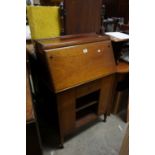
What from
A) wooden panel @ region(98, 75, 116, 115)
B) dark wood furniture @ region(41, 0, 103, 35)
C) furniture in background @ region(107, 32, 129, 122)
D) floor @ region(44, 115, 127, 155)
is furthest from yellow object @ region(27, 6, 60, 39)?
floor @ region(44, 115, 127, 155)

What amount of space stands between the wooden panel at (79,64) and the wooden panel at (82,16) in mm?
247

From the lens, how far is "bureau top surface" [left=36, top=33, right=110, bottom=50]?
1087mm

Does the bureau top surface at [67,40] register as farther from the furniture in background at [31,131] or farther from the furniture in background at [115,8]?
the furniture in background at [115,8]

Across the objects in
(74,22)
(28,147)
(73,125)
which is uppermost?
(74,22)

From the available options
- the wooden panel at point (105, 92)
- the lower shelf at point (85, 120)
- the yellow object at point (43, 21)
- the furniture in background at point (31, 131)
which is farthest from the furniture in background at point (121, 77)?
the furniture in background at point (31, 131)

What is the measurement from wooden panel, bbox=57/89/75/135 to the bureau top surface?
1.22ft

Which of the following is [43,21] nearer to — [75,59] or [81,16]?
[81,16]

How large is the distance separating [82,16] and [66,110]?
34.6 inches

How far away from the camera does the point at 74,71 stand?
1167 mm

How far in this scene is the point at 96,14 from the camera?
1410 millimetres

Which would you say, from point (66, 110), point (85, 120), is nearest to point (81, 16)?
point (66, 110)
